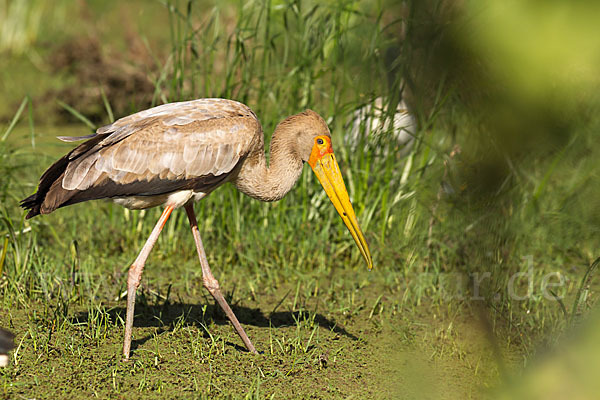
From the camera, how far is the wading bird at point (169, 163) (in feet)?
10.8

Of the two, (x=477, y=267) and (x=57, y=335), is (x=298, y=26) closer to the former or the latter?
(x=57, y=335)

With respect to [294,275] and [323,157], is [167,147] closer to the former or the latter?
[323,157]

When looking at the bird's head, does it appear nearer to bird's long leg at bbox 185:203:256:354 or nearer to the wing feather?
the wing feather

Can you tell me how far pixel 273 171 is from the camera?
11.9ft

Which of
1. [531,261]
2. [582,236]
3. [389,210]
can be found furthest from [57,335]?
[582,236]

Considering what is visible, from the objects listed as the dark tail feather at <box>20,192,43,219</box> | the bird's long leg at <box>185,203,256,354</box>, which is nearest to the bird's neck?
the bird's long leg at <box>185,203,256,354</box>

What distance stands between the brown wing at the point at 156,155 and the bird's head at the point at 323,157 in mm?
296

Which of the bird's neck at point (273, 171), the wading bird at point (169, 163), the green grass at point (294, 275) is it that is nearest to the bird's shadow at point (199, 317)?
the green grass at point (294, 275)

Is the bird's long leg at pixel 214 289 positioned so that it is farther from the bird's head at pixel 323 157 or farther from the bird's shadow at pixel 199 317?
the bird's head at pixel 323 157

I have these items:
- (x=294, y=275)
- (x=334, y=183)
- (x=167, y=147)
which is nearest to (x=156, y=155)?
(x=167, y=147)

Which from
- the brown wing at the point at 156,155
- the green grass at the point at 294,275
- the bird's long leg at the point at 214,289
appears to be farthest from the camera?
the bird's long leg at the point at 214,289

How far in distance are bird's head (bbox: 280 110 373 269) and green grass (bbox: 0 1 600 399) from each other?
395 mm

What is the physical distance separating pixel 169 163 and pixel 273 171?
54 centimetres

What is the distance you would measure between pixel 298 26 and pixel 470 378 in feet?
8.45
